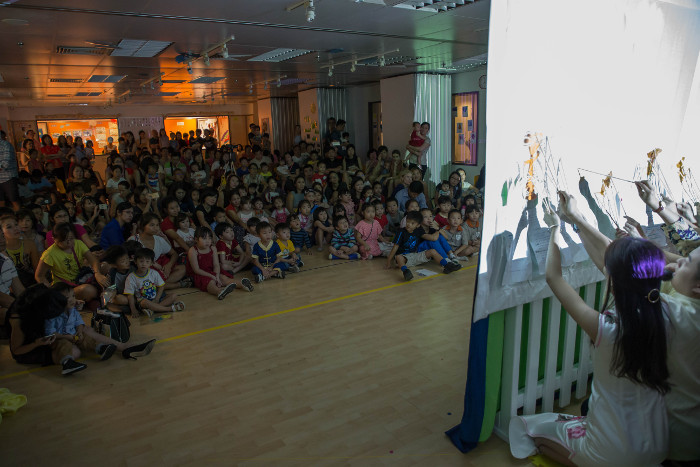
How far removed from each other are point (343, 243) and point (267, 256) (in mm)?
1139

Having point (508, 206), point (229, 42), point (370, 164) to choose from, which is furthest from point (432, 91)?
point (508, 206)

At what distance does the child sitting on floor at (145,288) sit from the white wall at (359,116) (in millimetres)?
8859

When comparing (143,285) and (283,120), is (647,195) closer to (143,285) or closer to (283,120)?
(143,285)

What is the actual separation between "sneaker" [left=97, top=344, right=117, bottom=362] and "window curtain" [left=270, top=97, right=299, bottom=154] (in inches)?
451

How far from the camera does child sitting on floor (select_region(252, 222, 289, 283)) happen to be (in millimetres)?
5637

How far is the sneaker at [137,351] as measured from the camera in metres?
3.75

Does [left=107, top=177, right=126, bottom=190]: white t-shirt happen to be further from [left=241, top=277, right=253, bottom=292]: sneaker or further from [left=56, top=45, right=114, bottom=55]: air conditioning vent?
[left=241, top=277, right=253, bottom=292]: sneaker

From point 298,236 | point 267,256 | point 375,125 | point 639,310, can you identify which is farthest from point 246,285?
point 375,125

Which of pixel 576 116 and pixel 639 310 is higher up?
pixel 576 116

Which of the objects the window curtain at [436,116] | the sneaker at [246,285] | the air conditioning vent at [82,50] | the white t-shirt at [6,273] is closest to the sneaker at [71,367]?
the white t-shirt at [6,273]

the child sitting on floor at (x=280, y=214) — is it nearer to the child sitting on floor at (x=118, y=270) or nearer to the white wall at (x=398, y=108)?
the child sitting on floor at (x=118, y=270)

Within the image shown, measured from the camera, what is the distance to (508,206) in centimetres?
234

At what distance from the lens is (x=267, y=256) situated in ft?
19.0

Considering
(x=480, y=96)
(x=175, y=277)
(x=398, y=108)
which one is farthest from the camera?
(x=398, y=108)
